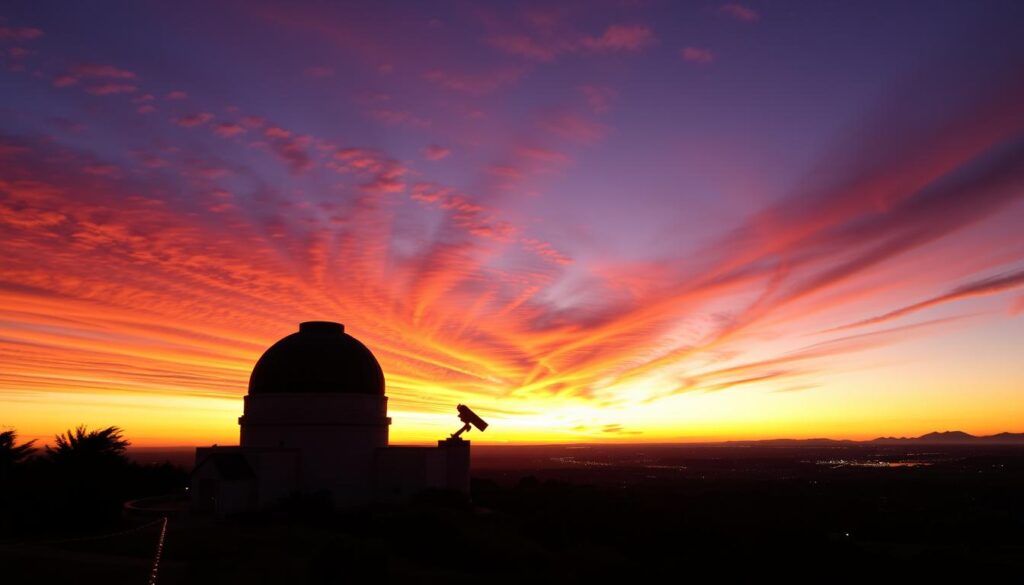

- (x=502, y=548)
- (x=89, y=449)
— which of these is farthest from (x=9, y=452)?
(x=502, y=548)

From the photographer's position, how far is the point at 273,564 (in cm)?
2270


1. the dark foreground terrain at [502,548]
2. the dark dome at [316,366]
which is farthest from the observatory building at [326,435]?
the dark foreground terrain at [502,548]

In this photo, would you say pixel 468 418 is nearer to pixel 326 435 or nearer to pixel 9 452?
pixel 326 435

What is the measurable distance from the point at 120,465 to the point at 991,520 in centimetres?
6895

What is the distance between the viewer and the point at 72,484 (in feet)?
116

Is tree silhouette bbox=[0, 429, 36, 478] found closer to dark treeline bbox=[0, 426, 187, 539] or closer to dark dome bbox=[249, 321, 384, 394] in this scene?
dark treeline bbox=[0, 426, 187, 539]

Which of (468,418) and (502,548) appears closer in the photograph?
(502,548)

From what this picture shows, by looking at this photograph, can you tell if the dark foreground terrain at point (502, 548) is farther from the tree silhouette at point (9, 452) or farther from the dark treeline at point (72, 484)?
the tree silhouette at point (9, 452)

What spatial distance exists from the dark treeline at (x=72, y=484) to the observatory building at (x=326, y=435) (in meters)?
5.05

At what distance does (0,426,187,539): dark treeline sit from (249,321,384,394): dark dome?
8.94 meters

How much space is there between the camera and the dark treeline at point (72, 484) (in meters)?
29.7

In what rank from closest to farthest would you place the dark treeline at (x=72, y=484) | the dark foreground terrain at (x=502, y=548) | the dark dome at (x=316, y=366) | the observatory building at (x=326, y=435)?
the dark foreground terrain at (x=502, y=548), the dark treeline at (x=72, y=484), the observatory building at (x=326, y=435), the dark dome at (x=316, y=366)

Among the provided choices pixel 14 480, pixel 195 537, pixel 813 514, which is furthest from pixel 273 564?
pixel 813 514

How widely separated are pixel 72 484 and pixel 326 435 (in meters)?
12.6
